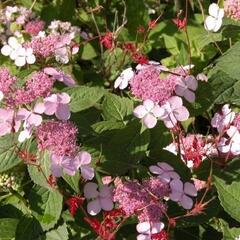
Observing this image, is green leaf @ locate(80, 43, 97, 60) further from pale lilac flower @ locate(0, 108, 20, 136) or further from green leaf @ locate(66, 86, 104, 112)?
pale lilac flower @ locate(0, 108, 20, 136)

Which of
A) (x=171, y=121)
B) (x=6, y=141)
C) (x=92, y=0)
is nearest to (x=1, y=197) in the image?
(x=6, y=141)

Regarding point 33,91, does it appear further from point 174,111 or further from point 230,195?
point 230,195

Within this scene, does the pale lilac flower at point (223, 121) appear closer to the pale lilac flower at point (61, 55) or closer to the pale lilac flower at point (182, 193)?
the pale lilac flower at point (182, 193)

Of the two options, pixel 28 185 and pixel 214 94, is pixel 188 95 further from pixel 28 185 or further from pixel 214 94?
pixel 28 185

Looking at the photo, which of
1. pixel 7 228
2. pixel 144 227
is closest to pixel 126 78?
pixel 144 227

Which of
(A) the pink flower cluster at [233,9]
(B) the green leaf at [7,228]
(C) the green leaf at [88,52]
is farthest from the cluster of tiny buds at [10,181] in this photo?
(C) the green leaf at [88,52]

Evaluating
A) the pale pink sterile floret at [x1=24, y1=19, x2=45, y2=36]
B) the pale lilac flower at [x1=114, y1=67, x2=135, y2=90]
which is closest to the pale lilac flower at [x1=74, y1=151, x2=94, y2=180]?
the pale lilac flower at [x1=114, y1=67, x2=135, y2=90]
